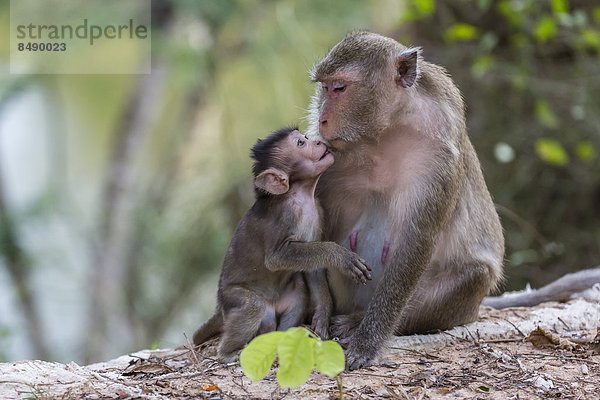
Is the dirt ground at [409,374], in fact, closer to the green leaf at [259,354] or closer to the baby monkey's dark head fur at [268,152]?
the green leaf at [259,354]

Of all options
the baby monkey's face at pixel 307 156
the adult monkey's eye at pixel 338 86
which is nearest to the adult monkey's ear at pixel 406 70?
the adult monkey's eye at pixel 338 86

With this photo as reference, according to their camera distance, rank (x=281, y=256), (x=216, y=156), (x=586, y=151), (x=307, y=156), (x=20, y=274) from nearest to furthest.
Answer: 1. (x=281, y=256)
2. (x=307, y=156)
3. (x=586, y=151)
4. (x=216, y=156)
5. (x=20, y=274)

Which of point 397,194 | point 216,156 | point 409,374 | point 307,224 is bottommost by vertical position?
point 409,374

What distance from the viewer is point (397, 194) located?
15.5 feet

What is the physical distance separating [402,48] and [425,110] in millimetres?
336

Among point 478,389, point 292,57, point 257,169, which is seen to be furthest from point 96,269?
point 478,389

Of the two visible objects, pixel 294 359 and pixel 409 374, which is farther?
pixel 409 374

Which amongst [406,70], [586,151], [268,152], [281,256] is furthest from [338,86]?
[586,151]

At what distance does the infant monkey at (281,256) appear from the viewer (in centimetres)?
453

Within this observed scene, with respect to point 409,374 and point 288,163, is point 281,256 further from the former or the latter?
point 409,374

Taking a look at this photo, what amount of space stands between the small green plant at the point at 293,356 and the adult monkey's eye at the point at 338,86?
4.93ft

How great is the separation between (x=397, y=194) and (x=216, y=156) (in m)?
6.97

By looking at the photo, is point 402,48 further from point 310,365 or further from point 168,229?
point 168,229

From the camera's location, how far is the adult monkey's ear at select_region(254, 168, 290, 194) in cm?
459
